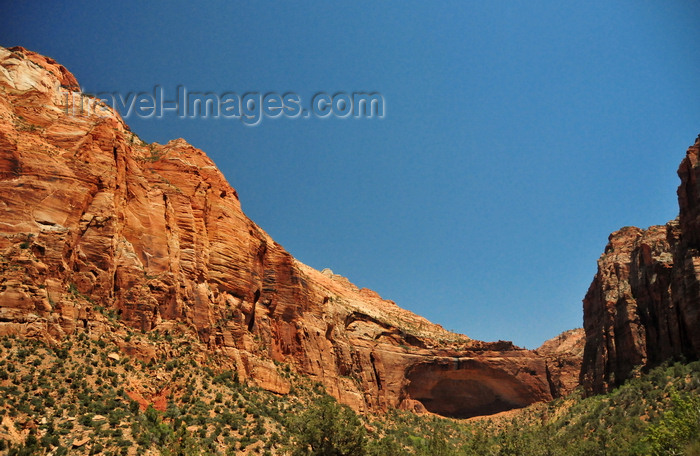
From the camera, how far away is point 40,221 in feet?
144

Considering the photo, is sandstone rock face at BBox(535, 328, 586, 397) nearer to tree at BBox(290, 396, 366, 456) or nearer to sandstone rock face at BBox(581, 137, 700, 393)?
sandstone rock face at BBox(581, 137, 700, 393)

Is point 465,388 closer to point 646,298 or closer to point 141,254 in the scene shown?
point 646,298

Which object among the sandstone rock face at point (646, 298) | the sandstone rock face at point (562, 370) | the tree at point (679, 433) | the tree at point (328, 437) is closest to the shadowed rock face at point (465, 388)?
the sandstone rock face at point (562, 370)

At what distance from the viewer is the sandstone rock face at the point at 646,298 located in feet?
214

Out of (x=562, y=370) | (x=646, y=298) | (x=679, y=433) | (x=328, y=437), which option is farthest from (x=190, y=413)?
(x=562, y=370)

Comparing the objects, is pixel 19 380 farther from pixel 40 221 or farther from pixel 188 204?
pixel 188 204

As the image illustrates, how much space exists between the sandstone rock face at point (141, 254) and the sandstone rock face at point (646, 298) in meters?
30.8

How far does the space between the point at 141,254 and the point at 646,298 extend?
63352 millimetres

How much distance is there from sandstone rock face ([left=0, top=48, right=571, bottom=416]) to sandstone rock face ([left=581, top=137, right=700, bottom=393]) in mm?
30810

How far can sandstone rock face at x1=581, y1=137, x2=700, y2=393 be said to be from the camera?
65.4m

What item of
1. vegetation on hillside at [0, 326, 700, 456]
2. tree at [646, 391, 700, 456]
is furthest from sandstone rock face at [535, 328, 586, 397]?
tree at [646, 391, 700, 456]

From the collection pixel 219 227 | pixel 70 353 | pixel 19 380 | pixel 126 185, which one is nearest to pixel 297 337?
pixel 219 227

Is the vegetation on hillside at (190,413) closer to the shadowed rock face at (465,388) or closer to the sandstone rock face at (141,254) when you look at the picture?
the sandstone rock face at (141,254)

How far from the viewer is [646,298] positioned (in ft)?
253
